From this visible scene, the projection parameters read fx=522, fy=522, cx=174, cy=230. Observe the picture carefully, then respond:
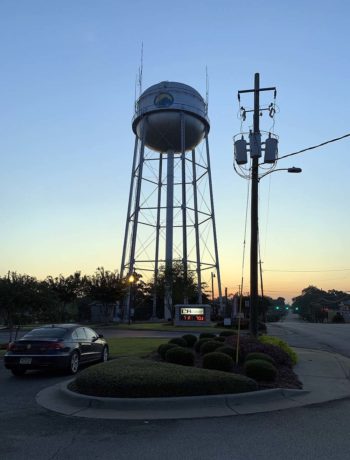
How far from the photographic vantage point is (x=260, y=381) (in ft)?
35.2

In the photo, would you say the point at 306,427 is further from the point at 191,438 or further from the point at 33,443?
the point at 33,443

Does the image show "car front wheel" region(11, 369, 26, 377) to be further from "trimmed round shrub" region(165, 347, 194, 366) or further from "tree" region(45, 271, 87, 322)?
"tree" region(45, 271, 87, 322)

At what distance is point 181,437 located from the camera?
23.2 ft

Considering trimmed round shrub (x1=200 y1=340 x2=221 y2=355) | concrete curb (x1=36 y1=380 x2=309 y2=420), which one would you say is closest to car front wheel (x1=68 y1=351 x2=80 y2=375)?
trimmed round shrub (x1=200 y1=340 x2=221 y2=355)

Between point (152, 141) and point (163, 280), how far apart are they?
1495 centimetres

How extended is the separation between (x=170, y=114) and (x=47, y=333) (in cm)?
4019

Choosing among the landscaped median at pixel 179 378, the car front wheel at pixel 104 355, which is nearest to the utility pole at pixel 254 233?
the car front wheel at pixel 104 355

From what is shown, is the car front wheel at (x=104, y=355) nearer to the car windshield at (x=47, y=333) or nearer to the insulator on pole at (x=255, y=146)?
the car windshield at (x=47, y=333)

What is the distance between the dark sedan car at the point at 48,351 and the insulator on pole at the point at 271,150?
897 cm

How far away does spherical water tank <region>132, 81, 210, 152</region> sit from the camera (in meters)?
51.7

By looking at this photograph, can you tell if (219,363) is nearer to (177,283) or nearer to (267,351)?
(267,351)

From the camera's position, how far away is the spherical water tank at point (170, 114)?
5169cm

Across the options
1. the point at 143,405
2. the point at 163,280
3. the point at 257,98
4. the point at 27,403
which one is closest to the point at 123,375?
the point at 143,405

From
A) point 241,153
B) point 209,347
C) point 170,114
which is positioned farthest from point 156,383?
point 170,114
